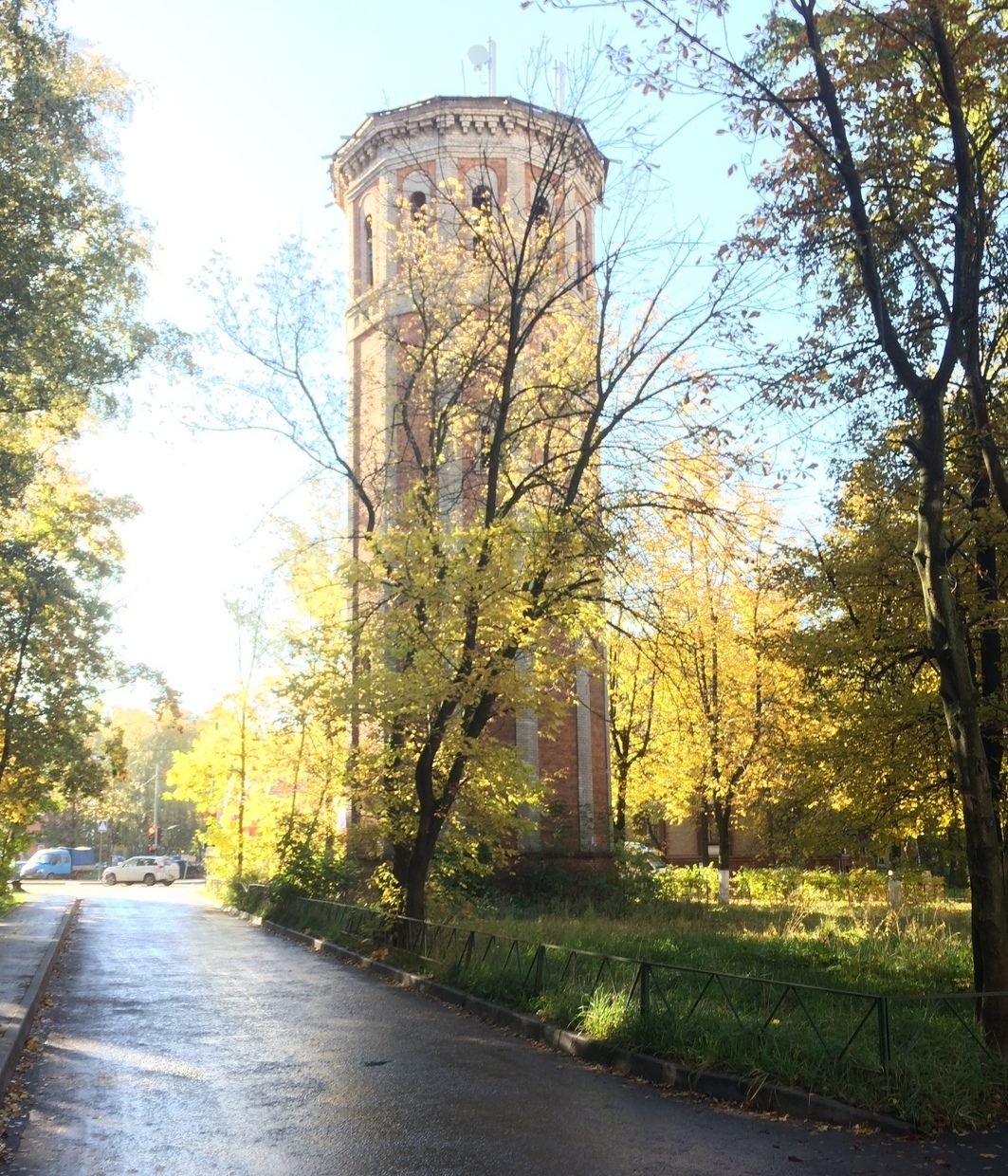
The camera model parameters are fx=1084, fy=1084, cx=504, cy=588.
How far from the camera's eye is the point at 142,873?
59.4m

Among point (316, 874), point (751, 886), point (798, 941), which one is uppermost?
point (316, 874)

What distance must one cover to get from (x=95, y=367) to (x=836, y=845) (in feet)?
41.5

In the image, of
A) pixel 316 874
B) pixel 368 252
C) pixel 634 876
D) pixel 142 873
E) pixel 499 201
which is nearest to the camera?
pixel 316 874

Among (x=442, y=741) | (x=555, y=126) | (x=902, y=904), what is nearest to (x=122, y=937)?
(x=442, y=741)

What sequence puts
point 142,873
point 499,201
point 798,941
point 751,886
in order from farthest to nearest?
1. point 142,873
2. point 751,886
3. point 499,201
4. point 798,941

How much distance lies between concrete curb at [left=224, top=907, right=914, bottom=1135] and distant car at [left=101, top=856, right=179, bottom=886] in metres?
50.8

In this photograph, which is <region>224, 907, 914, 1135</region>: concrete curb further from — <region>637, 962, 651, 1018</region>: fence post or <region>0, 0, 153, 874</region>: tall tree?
<region>0, 0, 153, 874</region>: tall tree

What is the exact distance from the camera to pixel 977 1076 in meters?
7.56

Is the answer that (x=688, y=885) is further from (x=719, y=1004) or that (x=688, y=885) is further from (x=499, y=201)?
(x=719, y=1004)

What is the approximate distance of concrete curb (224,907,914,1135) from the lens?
7.25 m

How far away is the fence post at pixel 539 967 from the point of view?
11.8m

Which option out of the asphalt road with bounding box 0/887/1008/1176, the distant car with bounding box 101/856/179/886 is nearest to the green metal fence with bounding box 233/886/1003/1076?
the asphalt road with bounding box 0/887/1008/1176

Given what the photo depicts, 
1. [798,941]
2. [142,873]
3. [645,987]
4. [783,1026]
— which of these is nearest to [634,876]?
[798,941]

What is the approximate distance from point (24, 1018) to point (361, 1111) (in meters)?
5.09
